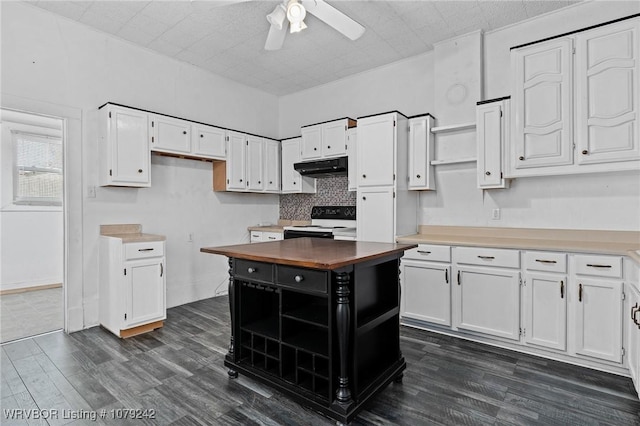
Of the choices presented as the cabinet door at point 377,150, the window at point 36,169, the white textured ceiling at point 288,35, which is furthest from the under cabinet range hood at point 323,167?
the window at point 36,169

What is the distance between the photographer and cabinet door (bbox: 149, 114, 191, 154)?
3762 mm

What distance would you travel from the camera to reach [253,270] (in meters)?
2.27

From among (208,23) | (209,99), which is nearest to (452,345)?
(208,23)

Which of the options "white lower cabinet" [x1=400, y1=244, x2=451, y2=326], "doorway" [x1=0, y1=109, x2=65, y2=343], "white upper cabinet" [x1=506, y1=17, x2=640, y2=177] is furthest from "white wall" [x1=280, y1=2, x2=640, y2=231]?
"doorway" [x1=0, y1=109, x2=65, y2=343]

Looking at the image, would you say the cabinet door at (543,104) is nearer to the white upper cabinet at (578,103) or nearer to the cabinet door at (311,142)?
the white upper cabinet at (578,103)

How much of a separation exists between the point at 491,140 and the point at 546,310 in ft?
5.27

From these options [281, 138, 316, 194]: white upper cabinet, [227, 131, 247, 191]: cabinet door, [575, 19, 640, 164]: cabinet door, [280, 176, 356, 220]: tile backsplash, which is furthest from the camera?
[281, 138, 316, 194]: white upper cabinet

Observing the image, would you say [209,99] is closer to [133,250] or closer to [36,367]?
[133,250]

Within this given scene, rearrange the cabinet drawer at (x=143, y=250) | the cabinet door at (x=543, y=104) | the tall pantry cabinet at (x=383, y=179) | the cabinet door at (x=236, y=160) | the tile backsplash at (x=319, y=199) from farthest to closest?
the tile backsplash at (x=319, y=199) → the cabinet door at (x=236, y=160) → the tall pantry cabinet at (x=383, y=179) → the cabinet drawer at (x=143, y=250) → the cabinet door at (x=543, y=104)

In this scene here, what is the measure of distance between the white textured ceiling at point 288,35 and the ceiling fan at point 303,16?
0.46 m

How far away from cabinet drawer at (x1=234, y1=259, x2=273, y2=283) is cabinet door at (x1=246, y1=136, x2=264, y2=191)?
2.64 meters

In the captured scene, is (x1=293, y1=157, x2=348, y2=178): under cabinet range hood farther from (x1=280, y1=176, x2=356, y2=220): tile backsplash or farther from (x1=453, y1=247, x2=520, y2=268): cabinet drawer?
(x1=453, y1=247, x2=520, y2=268): cabinet drawer

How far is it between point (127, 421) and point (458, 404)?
6.55 ft

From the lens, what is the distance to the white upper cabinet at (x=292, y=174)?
200 inches
